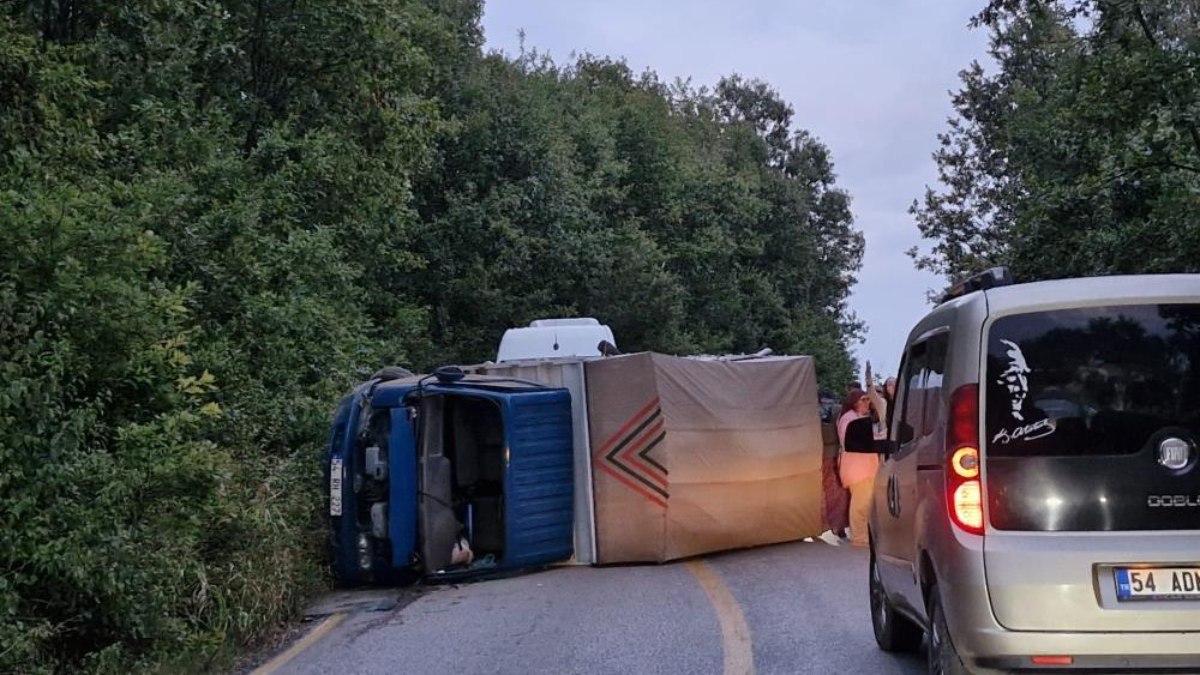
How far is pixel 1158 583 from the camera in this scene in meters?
5.77

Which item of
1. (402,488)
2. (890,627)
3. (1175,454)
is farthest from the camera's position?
(402,488)

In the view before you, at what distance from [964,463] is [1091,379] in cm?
65

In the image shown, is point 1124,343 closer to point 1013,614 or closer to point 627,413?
point 1013,614

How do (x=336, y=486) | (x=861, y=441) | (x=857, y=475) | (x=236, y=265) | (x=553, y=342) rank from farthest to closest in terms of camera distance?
(x=553, y=342)
(x=857, y=475)
(x=236, y=265)
(x=336, y=486)
(x=861, y=441)

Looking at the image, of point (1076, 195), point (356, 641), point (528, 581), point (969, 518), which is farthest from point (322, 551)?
point (1076, 195)

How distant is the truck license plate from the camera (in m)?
13.4

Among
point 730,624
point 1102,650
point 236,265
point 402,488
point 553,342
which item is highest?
point 236,265

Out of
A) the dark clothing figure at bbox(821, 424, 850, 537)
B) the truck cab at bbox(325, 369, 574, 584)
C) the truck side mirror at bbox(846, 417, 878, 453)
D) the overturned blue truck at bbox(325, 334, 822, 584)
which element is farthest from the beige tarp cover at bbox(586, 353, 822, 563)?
the truck side mirror at bbox(846, 417, 878, 453)

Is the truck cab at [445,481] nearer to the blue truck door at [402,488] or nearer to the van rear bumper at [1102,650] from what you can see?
the blue truck door at [402,488]

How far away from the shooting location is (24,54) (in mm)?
12773

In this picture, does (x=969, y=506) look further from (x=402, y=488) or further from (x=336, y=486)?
(x=336, y=486)

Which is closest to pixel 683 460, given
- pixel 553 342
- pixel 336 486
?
pixel 336 486

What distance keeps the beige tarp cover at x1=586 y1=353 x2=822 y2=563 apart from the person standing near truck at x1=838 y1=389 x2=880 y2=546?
62 centimetres

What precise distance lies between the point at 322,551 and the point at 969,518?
29.3 feet
